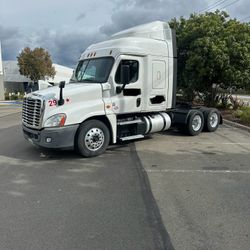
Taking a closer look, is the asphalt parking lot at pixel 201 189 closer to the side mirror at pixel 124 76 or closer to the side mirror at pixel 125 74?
the side mirror at pixel 124 76

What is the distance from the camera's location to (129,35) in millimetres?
8922

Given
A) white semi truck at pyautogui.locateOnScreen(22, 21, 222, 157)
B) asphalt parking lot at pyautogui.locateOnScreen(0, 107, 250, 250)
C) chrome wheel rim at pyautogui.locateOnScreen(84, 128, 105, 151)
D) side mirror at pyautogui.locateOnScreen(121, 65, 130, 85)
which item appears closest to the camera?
asphalt parking lot at pyautogui.locateOnScreen(0, 107, 250, 250)

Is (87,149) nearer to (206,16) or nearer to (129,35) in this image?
(129,35)

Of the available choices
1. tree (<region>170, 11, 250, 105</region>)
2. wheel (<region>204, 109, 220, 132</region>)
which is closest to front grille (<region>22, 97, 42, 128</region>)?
wheel (<region>204, 109, 220, 132</region>)

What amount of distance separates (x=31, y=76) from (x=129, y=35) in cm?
4776

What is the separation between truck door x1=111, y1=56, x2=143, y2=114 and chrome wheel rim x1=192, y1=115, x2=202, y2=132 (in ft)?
9.14

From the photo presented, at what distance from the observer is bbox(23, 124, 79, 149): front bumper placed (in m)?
6.82

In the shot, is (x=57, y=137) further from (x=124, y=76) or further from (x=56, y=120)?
(x=124, y=76)

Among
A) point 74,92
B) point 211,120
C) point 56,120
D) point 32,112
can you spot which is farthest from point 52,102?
point 211,120

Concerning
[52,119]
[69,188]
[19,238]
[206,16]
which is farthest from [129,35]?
[206,16]

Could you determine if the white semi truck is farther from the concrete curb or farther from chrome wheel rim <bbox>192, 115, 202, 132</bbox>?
the concrete curb

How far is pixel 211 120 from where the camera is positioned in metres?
11.1

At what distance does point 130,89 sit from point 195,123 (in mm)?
3496

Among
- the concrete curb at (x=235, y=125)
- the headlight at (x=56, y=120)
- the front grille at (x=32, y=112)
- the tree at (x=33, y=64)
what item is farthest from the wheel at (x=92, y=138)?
the tree at (x=33, y=64)
